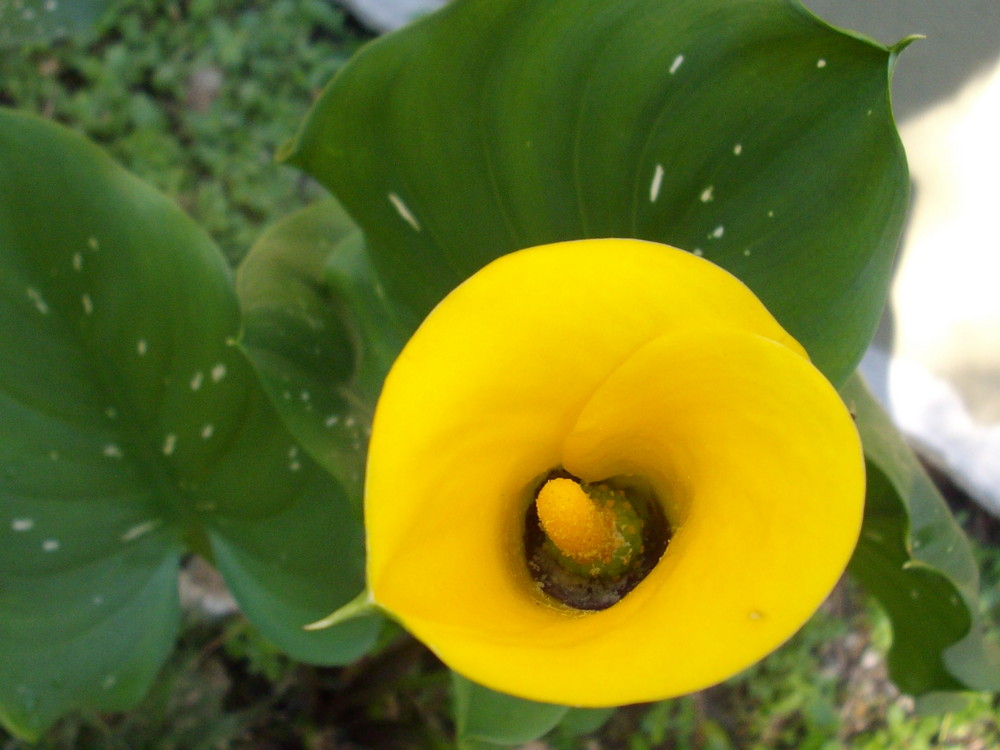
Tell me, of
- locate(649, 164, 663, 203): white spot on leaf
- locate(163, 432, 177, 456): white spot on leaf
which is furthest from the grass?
locate(649, 164, 663, 203): white spot on leaf

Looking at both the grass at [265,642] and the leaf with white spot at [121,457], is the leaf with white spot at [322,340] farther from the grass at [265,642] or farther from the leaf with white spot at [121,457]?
the grass at [265,642]

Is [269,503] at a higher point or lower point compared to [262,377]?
lower

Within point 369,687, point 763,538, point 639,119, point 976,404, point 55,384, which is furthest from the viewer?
point 976,404

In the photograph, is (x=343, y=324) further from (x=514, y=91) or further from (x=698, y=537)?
(x=698, y=537)

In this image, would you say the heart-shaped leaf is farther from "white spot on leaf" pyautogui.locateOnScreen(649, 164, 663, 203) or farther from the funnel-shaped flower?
the funnel-shaped flower

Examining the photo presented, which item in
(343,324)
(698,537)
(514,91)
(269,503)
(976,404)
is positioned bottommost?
(976,404)

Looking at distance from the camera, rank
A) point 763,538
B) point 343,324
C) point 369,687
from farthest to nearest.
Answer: point 369,687 → point 343,324 → point 763,538

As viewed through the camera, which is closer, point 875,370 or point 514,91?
point 514,91

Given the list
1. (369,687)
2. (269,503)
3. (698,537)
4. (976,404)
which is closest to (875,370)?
(976,404)
